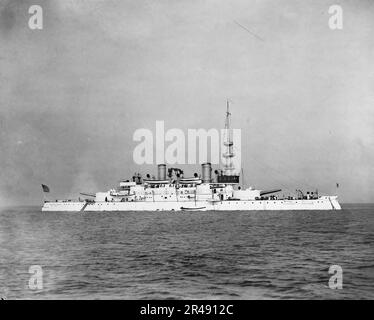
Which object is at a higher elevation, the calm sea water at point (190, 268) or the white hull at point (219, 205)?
the white hull at point (219, 205)

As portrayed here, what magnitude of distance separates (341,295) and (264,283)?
2.25m

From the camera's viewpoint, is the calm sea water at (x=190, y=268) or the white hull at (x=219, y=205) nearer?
the calm sea water at (x=190, y=268)

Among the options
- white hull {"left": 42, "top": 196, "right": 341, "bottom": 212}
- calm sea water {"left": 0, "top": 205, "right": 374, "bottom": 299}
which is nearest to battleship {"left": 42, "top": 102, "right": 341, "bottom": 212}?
white hull {"left": 42, "top": 196, "right": 341, "bottom": 212}

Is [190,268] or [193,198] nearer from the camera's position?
[190,268]

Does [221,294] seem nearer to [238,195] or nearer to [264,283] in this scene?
[264,283]

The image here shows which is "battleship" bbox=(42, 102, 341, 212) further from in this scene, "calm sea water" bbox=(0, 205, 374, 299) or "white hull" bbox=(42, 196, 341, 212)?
"calm sea water" bbox=(0, 205, 374, 299)

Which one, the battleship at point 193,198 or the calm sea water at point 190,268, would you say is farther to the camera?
the battleship at point 193,198

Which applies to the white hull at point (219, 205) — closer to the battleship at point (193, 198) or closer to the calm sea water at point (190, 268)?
the battleship at point (193, 198)

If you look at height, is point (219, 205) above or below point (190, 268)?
above

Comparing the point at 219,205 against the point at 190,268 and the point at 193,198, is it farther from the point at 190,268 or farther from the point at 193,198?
the point at 190,268

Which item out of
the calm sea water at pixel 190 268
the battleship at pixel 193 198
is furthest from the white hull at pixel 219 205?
the calm sea water at pixel 190 268

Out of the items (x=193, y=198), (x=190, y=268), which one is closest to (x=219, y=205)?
(x=193, y=198)

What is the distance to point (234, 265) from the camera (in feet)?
50.3

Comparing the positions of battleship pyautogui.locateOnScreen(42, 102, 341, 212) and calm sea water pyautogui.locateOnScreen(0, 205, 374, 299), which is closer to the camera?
calm sea water pyautogui.locateOnScreen(0, 205, 374, 299)
